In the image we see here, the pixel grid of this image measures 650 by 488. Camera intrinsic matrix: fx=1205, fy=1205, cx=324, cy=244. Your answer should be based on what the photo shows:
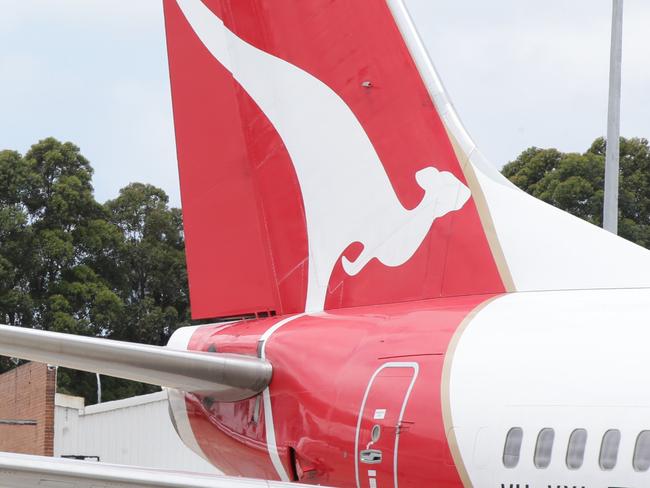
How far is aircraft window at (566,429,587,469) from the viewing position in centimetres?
511

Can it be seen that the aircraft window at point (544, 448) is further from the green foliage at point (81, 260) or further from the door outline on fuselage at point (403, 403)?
the green foliage at point (81, 260)

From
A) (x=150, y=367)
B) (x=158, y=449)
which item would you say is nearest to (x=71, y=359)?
(x=150, y=367)

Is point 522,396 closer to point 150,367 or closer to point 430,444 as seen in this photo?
point 430,444

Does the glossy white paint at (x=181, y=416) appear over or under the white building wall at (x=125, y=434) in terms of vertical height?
over

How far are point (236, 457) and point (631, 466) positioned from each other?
314cm

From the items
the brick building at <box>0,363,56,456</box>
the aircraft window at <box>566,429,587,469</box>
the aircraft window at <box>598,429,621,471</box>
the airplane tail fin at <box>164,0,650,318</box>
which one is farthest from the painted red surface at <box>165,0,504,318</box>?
the brick building at <box>0,363,56,456</box>

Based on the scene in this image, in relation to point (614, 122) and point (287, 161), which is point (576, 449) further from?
point (614, 122)

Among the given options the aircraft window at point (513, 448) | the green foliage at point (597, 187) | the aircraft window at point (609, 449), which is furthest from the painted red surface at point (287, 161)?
the green foliage at point (597, 187)

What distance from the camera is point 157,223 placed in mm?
42719

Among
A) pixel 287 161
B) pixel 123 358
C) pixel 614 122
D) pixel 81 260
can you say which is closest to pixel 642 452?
pixel 123 358

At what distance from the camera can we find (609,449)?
5.01 metres

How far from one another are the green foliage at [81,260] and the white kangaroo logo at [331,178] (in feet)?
93.9

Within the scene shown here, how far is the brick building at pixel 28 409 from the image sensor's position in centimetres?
2028

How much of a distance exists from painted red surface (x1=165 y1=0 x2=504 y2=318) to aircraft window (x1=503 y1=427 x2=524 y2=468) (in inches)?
49.9
